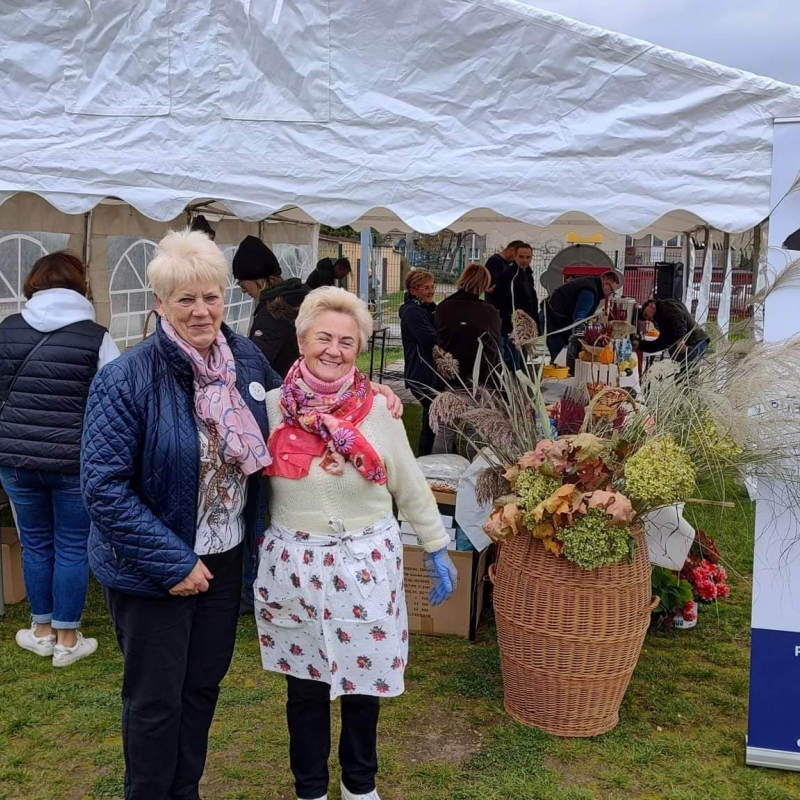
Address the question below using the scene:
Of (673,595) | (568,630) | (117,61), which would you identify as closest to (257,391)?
(568,630)

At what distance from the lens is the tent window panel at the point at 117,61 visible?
3.54 metres

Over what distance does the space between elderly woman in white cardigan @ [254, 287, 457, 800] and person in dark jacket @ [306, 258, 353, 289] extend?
4285 millimetres

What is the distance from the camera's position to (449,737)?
2.95 m

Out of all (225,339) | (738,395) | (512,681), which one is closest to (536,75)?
(738,395)

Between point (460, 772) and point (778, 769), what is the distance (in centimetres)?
104

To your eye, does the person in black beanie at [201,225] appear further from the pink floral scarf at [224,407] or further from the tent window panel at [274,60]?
the pink floral scarf at [224,407]

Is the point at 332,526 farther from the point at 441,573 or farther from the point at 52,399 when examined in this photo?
the point at 52,399

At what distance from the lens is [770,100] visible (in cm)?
309

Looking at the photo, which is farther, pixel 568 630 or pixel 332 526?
pixel 568 630

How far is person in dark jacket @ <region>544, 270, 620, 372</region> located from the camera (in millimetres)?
9109

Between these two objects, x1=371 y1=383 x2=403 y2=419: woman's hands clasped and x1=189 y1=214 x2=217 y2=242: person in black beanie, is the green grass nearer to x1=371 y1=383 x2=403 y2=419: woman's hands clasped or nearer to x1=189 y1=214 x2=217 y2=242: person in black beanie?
x1=371 y1=383 x2=403 y2=419: woman's hands clasped

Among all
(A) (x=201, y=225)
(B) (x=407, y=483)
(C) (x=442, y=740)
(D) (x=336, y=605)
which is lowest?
(C) (x=442, y=740)

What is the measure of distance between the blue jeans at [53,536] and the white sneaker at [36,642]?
0.40 feet

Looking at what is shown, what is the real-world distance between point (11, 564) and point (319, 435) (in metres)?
2.54
